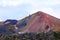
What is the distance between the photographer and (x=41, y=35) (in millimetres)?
97250

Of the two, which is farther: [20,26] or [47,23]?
[20,26]

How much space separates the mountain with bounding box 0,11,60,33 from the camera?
124750 mm

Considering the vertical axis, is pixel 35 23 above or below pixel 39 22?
below

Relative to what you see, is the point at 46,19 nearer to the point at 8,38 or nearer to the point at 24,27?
the point at 24,27

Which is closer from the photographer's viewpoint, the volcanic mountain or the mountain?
the volcanic mountain

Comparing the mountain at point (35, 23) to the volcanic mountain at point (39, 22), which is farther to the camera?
the mountain at point (35, 23)

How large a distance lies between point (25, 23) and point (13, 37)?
36854 mm

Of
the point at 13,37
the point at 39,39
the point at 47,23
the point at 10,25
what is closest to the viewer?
the point at 39,39

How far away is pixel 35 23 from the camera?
133500 millimetres

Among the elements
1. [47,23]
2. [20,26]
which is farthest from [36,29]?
[20,26]

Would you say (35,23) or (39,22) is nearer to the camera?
(39,22)

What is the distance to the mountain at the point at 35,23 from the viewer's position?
409 feet

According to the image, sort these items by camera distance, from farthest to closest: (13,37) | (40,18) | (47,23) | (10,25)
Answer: (10,25), (40,18), (47,23), (13,37)

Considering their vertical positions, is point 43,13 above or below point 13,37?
above
